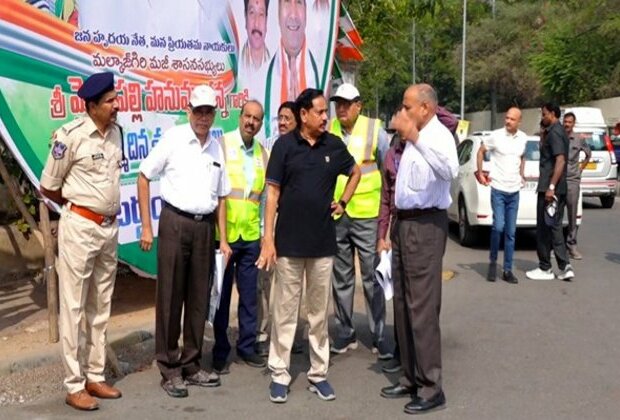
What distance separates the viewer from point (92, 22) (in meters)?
5.91

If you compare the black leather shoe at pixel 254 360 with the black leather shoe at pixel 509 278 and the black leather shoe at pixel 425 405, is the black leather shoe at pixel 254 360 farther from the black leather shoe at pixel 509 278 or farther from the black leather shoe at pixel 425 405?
the black leather shoe at pixel 509 278

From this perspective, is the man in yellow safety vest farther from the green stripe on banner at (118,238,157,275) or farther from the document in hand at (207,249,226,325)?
the green stripe on banner at (118,238,157,275)

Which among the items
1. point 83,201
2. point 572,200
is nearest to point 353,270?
point 83,201

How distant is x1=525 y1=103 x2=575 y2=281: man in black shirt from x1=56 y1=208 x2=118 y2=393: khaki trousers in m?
5.31

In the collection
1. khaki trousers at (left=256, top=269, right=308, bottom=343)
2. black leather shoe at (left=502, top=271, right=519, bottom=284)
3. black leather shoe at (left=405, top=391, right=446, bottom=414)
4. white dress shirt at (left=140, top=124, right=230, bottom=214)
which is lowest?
black leather shoe at (left=502, top=271, right=519, bottom=284)

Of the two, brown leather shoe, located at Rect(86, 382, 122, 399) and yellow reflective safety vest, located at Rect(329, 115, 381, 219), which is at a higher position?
yellow reflective safety vest, located at Rect(329, 115, 381, 219)

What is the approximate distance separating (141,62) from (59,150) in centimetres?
186

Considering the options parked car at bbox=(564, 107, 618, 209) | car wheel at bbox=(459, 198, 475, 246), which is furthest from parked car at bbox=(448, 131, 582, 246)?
parked car at bbox=(564, 107, 618, 209)

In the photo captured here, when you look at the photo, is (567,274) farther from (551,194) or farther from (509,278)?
(551,194)

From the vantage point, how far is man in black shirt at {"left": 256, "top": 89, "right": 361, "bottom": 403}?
16.3 feet

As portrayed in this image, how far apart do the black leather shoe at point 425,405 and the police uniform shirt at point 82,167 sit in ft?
7.01

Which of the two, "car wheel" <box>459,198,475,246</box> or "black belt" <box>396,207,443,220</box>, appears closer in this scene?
"black belt" <box>396,207,443,220</box>

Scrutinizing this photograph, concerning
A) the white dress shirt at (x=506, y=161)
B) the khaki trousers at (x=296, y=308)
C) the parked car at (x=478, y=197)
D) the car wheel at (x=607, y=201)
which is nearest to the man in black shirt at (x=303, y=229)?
the khaki trousers at (x=296, y=308)

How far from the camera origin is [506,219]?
888 centimetres
